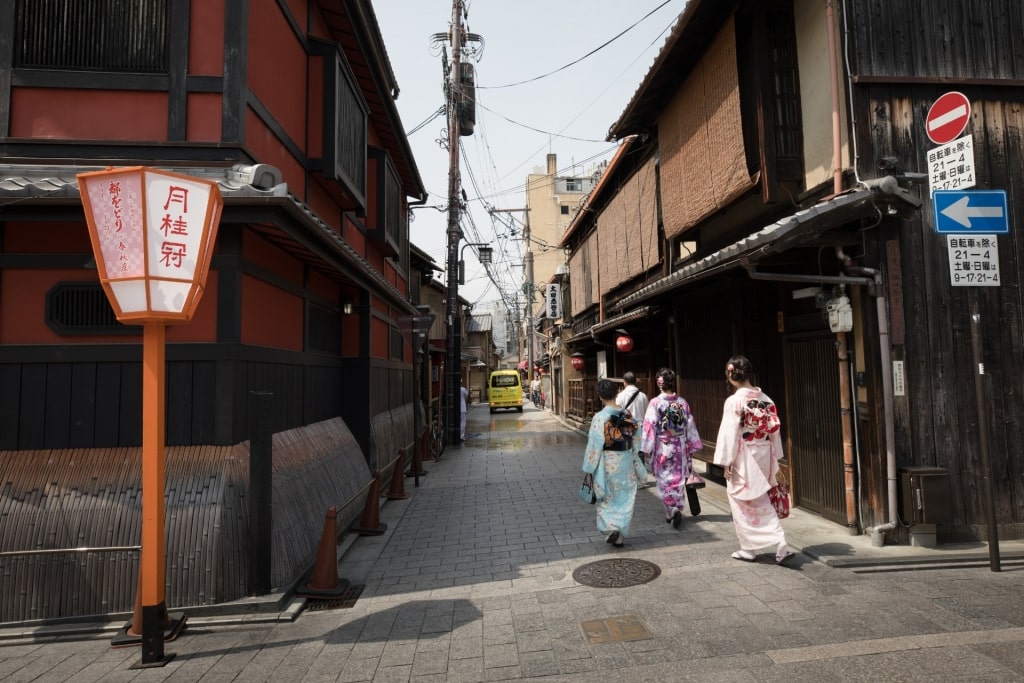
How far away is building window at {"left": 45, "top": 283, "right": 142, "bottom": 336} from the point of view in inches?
200

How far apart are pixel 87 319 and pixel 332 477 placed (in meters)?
3.59

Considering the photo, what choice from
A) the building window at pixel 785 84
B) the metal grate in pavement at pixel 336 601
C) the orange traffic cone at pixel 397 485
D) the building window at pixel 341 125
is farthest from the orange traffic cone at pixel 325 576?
the building window at pixel 785 84

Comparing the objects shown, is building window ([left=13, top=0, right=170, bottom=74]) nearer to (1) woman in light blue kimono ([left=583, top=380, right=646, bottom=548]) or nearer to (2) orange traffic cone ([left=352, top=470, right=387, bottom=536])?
(2) orange traffic cone ([left=352, top=470, right=387, bottom=536])

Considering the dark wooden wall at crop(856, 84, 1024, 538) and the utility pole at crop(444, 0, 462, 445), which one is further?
the utility pole at crop(444, 0, 462, 445)

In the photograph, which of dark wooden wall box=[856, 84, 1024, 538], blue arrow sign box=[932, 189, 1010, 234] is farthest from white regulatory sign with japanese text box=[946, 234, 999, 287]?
dark wooden wall box=[856, 84, 1024, 538]

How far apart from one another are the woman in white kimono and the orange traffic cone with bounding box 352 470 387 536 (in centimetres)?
470

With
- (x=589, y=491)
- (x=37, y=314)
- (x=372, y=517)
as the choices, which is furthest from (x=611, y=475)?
(x=37, y=314)

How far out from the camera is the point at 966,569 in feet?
17.3

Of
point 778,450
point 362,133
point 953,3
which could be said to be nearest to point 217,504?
point 778,450

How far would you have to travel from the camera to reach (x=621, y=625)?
439cm

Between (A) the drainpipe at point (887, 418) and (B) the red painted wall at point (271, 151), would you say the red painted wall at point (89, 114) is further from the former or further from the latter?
(A) the drainpipe at point (887, 418)

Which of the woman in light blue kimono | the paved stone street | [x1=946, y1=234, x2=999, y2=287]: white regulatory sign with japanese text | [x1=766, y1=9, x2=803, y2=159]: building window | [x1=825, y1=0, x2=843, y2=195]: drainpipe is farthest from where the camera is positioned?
[x1=766, y1=9, x2=803, y2=159]: building window

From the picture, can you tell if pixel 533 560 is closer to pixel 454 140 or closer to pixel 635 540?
pixel 635 540

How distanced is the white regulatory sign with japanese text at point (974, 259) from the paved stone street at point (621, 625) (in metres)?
2.86
